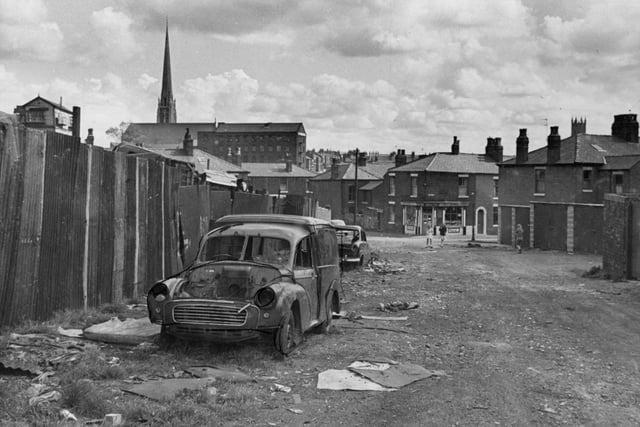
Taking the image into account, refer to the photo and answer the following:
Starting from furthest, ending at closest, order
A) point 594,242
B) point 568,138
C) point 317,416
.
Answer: point 568,138
point 594,242
point 317,416

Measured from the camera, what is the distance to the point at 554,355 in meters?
9.96

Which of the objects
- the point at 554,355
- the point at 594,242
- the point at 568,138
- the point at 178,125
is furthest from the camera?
the point at 178,125

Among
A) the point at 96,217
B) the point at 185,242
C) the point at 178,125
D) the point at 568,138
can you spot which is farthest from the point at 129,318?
the point at 178,125

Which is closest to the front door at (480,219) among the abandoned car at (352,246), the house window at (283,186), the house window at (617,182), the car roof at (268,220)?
the house window at (617,182)

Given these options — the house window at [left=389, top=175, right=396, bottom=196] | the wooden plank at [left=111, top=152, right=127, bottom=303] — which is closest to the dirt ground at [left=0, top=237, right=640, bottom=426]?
the wooden plank at [left=111, top=152, right=127, bottom=303]

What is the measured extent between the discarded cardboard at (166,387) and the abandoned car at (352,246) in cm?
1649

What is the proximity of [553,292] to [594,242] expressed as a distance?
1837 centimetres

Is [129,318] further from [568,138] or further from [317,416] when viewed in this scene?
[568,138]

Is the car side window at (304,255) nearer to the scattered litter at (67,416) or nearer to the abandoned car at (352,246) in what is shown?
the scattered litter at (67,416)

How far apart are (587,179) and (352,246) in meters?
27.6

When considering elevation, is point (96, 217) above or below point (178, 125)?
below

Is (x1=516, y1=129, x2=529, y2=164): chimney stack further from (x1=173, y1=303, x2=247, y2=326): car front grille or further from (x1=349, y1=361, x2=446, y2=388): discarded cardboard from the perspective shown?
(x1=173, y1=303, x2=247, y2=326): car front grille

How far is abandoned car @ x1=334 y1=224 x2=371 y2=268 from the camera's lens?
2414 centimetres

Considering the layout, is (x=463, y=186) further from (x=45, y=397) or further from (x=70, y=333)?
(x=45, y=397)
